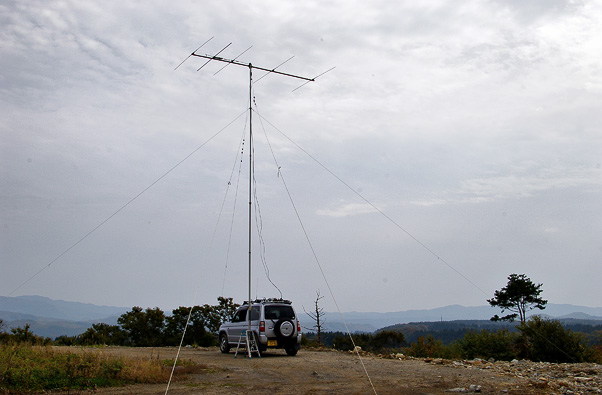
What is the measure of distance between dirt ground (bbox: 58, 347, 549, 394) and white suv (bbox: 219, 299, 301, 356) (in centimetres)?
169

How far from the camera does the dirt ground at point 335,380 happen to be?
10023 millimetres

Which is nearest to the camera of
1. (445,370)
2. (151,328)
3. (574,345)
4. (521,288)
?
(445,370)

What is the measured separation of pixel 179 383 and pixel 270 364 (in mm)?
4270

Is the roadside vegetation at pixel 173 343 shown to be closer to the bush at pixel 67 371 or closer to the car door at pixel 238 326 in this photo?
the bush at pixel 67 371

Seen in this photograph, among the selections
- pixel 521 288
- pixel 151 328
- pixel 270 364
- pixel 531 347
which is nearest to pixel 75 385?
pixel 270 364

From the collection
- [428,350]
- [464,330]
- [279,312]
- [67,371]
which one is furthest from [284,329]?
[464,330]

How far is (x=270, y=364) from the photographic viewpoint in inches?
577

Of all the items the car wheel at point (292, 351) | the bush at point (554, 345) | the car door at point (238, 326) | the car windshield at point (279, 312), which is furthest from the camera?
the bush at point (554, 345)

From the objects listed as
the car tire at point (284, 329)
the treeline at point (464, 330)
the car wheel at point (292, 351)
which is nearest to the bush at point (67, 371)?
the car tire at point (284, 329)

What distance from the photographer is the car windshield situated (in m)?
17.2

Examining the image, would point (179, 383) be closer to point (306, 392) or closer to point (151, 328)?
point (306, 392)

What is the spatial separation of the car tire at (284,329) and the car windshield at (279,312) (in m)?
0.41

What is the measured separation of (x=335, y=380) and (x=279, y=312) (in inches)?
239

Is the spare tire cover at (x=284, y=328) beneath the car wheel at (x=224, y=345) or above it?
above
